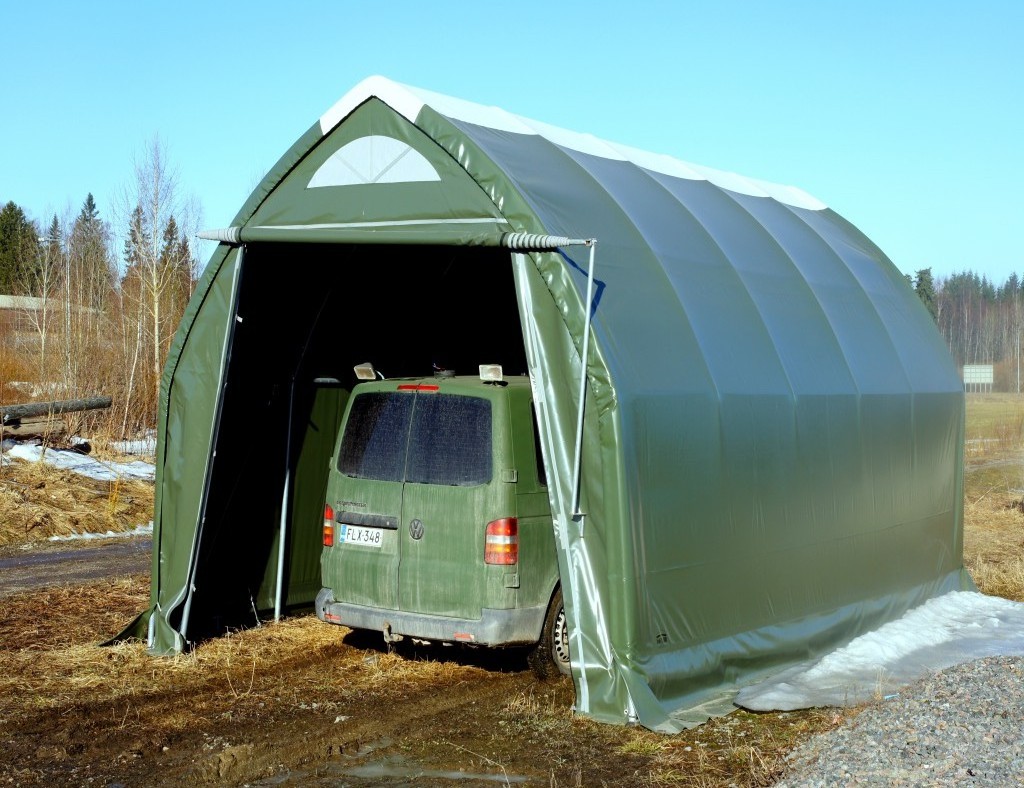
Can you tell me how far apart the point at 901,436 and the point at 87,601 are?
7.82 m

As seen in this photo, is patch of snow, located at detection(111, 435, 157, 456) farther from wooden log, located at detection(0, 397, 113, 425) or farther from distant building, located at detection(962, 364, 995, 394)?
distant building, located at detection(962, 364, 995, 394)

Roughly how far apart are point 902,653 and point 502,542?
382 cm

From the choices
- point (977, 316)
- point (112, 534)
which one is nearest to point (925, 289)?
point (977, 316)

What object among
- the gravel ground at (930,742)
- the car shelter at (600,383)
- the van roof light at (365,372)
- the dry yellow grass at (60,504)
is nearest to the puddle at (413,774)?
the car shelter at (600,383)

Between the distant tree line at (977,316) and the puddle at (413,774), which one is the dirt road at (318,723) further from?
the distant tree line at (977,316)

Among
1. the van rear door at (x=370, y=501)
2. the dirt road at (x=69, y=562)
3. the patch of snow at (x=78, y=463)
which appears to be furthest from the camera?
the patch of snow at (x=78, y=463)

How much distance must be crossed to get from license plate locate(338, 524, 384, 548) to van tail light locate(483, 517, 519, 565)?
890 millimetres

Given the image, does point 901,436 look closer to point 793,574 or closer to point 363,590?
point 793,574

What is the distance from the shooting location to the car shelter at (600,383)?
6.94 m

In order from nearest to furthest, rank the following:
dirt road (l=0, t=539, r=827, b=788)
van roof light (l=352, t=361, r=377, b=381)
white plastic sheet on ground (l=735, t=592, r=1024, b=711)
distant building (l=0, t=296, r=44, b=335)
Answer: dirt road (l=0, t=539, r=827, b=788), white plastic sheet on ground (l=735, t=592, r=1024, b=711), van roof light (l=352, t=361, r=377, b=381), distant building (l=0, t=296, r=44, b=335)

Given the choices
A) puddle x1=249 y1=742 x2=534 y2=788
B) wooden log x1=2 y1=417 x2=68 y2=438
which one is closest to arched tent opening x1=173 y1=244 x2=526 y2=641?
puddle x1=249 y1=742 x2=534 y2=788

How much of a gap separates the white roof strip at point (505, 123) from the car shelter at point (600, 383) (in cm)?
3

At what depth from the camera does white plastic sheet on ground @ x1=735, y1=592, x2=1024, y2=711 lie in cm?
731

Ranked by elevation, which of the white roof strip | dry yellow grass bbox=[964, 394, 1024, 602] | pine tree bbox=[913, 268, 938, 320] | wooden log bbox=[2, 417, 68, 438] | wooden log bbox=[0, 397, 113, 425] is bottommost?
dry yellow grass bbox=[964, 394, 1024, 602]
